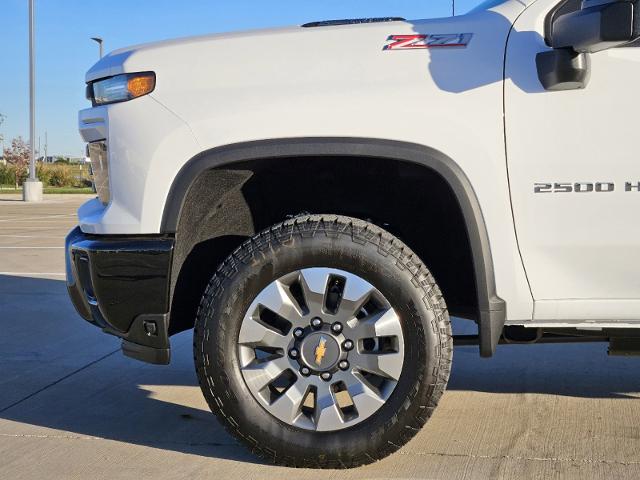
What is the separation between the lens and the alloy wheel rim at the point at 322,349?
317 centimetres

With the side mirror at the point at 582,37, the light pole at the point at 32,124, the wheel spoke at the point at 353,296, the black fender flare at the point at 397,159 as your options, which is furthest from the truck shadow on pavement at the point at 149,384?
the light pole at the point at 32,124

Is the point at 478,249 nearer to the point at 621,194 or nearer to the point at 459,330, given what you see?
the point at 621,194

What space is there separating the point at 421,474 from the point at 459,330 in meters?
2.89

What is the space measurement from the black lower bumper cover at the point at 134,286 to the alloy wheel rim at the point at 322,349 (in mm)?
340

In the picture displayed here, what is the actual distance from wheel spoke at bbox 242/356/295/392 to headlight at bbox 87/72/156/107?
1114mm

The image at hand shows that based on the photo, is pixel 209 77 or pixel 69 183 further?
pixel 69 183

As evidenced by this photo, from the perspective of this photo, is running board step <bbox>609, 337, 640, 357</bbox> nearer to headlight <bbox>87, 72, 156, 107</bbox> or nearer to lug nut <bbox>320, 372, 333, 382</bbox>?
lug nut <bbox>320, 372, 333, 382</bbox>

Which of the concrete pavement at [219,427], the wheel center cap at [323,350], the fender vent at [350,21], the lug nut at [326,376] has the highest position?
the fender vent at [350,21]

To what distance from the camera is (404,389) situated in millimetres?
3160

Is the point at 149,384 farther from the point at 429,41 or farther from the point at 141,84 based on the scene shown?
the point at 429,41

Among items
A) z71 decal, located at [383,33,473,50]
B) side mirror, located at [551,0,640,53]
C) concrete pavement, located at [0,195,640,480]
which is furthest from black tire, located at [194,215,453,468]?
side mirror, located at [551,0,640,53]

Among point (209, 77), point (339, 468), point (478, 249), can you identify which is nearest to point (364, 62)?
point (209, 77)

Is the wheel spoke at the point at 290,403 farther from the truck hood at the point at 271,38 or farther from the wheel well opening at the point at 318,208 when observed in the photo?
the truck hood at the point at 271,38

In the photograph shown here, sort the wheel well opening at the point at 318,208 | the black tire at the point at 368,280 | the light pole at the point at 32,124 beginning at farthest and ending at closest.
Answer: the light pole at the point at 32,124 → the wheel well opening at the point at 318,208 → the black tire at the point at 368,280
